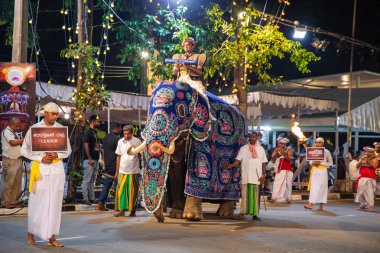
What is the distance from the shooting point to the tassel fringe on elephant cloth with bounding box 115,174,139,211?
44.3 ft

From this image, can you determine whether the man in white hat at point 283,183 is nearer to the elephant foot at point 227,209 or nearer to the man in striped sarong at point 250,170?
the elephant foot at point 227,209

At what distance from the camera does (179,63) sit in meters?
13.3

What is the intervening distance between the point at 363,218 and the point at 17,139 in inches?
288

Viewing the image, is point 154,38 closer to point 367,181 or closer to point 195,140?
point 367,181

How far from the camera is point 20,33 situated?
48.9 feet

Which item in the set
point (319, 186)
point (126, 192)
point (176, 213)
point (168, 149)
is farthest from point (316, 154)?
point (168, 149)

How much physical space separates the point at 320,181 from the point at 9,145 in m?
7.27

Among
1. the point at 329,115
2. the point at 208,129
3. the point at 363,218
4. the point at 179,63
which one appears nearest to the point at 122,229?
the point at 208,129

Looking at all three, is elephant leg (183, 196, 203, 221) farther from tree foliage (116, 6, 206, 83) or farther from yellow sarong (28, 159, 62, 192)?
tree foliage (116, 6, 206, 83)

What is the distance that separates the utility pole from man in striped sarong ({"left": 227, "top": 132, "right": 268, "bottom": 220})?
5.14 metres

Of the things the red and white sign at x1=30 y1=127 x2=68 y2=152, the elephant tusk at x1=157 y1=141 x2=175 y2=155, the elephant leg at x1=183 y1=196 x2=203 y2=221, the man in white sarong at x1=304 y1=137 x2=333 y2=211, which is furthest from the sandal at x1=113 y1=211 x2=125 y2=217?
the man in white sarong at x1=304 y1=137 x2=333 y2=211

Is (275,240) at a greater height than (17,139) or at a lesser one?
lesser

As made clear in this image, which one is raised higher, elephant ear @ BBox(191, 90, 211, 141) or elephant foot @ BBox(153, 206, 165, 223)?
elephant ear @ BBox(191, 90, 211, 141)

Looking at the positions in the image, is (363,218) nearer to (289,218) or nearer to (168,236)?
(289,218)
